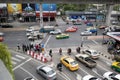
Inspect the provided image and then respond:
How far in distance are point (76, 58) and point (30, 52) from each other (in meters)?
9.12

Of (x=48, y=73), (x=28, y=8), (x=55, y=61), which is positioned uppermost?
(x=28, y=8)

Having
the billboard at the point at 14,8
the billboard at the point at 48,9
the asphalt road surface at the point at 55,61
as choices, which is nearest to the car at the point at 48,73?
the asphalt road surface at the point at 55,61

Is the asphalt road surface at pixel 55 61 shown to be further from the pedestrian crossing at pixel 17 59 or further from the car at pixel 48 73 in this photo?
the car at pixel 48 73

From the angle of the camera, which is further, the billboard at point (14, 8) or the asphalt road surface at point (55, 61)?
the billboard at point (14, 8)

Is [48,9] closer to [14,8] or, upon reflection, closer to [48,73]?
[14,8]

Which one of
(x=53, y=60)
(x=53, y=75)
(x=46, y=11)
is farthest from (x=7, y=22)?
(x=53, y=75)

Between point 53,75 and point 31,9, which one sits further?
point 31,9

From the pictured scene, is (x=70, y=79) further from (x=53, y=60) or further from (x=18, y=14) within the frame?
(x=18, y=14)

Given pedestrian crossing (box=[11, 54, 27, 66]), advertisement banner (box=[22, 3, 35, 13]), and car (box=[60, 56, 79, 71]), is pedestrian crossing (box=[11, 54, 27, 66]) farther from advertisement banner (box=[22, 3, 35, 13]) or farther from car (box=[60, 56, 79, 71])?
advertisement banner (box=[22, 3, 35, 13])

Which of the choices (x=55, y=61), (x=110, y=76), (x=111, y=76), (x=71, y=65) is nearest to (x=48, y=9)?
(x=55, y=61)

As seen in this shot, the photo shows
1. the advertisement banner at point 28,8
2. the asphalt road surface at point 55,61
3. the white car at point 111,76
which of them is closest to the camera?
the white car at point 111,76

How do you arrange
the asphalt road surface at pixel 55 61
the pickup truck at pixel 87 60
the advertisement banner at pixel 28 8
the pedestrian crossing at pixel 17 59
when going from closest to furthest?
the asphalt road surface at pixel 55 61 < the pickup truck at pixel 87 60 < the pedestrian crossing at pixel 17 59 < the advertisement banner at pixel 28 8

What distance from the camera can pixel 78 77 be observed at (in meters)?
32.8

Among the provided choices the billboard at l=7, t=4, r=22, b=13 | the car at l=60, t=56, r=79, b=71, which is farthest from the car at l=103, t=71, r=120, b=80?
the billboard at l=7, t=4, r=22, b=13
